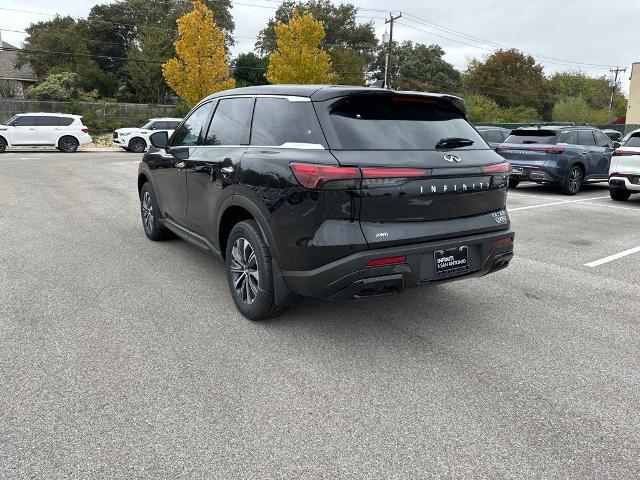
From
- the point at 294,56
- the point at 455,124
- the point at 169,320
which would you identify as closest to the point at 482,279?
the point at 455,124

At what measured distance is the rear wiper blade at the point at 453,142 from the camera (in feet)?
12.2

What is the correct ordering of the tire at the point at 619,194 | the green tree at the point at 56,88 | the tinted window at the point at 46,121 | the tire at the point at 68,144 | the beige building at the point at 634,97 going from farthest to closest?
the beige building at the point at 634,97
the green tree at the point at 56,88
the tire at the point at 68,144
the tinted window at the point at 46,121
the tire at the point at 619,194

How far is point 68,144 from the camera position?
23.2 m

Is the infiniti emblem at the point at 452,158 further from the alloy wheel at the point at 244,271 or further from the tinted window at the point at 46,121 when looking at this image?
the tinted window at the point at 46,121

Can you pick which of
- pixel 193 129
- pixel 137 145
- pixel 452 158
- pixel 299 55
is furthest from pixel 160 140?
pixel 299 55

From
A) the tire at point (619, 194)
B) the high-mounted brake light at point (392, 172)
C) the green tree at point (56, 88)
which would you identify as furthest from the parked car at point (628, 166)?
the green tree at point (56, 88)

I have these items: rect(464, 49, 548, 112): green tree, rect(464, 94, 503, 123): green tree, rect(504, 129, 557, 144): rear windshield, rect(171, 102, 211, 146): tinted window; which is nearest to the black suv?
rect(171, 102, 211, 146): tinted window

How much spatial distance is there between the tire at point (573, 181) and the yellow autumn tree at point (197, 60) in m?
20.7

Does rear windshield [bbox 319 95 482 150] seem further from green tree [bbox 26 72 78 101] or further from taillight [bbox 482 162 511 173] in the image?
green tree [bbox 26 72 78 101]

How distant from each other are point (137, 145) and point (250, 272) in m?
22.7

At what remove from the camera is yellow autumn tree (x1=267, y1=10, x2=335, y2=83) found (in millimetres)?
29031

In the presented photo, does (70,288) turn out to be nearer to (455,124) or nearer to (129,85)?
(455,124)

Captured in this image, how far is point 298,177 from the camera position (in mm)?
3320

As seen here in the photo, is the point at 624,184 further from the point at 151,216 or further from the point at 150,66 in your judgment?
the point at 150,66
